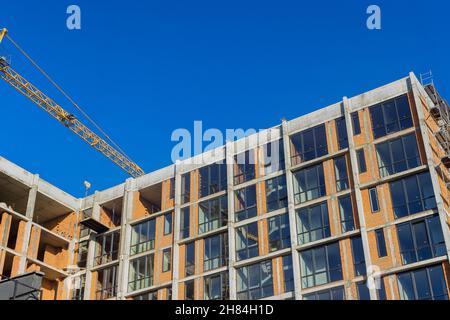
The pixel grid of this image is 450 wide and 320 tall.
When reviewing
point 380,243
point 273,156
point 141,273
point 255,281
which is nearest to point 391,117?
point 380,243

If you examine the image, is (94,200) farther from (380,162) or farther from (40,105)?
(380,162)

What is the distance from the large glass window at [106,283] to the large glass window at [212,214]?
9878mm

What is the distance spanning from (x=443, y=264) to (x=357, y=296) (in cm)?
634

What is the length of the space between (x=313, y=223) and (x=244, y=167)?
9080 mm

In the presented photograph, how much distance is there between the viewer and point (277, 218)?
5322cm

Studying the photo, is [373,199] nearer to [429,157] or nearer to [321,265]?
[429,157]

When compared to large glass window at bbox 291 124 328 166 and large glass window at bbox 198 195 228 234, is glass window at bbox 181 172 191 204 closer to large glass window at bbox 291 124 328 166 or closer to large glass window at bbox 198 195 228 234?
large glass window at bbox 198 195 228 234

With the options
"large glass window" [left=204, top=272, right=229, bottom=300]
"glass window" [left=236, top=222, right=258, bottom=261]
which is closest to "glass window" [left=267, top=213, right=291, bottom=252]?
"glass window" [left=236, top=222, right=258, bottom=261]

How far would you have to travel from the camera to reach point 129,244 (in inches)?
2420

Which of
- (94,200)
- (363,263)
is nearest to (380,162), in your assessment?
(363,263)

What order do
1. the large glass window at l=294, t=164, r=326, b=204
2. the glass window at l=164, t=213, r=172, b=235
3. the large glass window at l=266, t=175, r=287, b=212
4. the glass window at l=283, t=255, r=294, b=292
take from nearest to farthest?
the glass window at l=283, t=255, r=294, b=292 → the large glass window at l=294, t=164, r=326, b=204 → the large glass window at l=266, t=175, r=287, b=212 → the glass window at l=164, t=213, r=172, b=235

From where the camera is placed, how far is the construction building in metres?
46.9

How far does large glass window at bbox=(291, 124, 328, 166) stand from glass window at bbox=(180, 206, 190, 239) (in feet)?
35.3

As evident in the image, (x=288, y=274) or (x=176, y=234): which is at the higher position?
(x=176, y=234)
